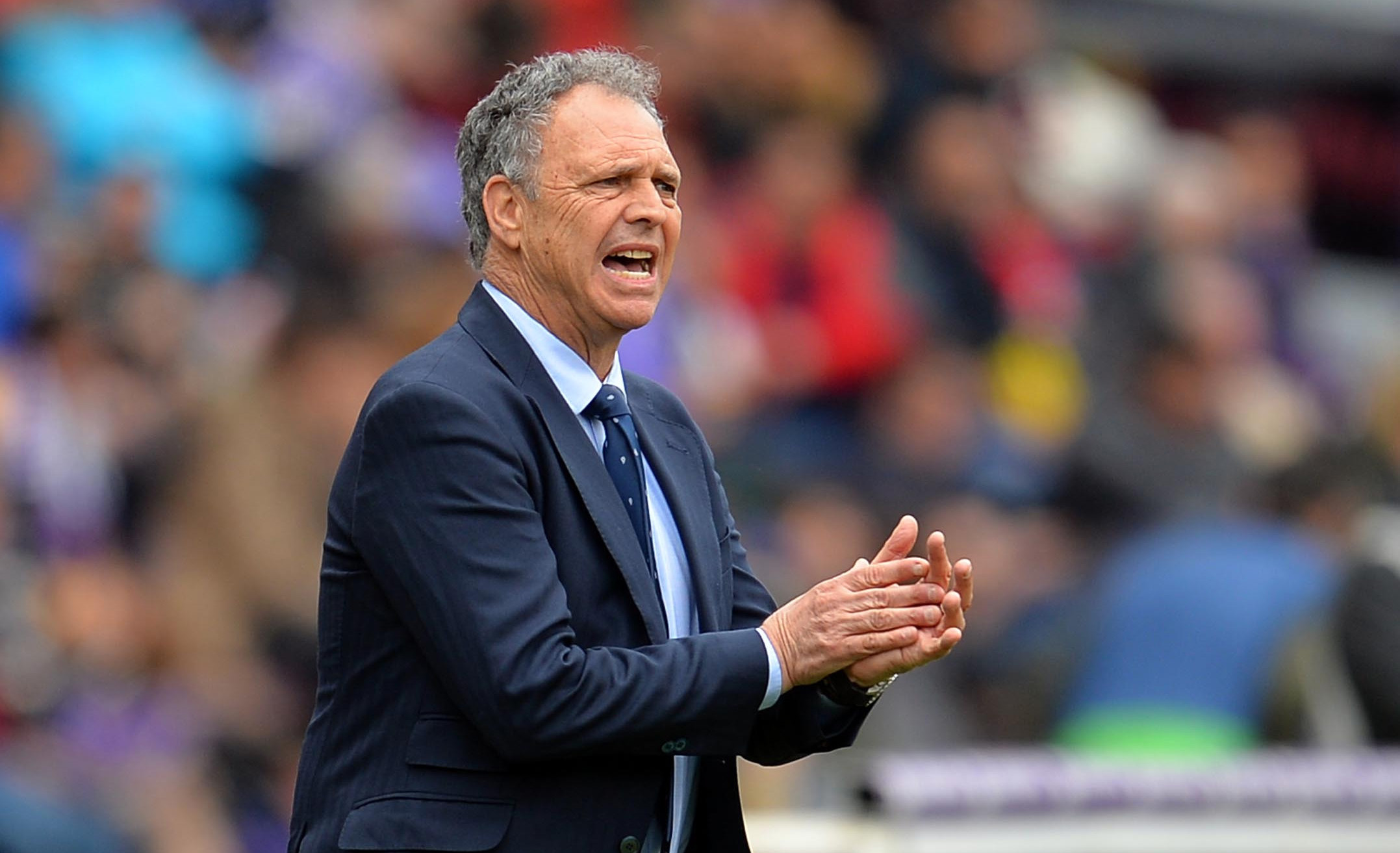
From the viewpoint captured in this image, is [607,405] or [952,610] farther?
[607,405]

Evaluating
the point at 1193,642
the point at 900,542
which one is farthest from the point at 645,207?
the point at 1193,642

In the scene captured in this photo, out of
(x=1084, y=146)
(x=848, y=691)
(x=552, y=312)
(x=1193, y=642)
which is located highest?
(x=1084, y=146)

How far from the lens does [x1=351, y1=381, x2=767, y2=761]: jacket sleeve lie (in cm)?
285

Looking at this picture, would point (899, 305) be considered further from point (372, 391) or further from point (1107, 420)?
point (372, 391)

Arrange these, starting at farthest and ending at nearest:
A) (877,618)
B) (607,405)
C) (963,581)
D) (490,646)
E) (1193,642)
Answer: (1193,642) < (607,405) < (963,581) < (877,618) < (490,646)

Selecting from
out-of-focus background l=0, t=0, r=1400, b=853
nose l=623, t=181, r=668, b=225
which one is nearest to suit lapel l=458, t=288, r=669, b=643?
nose l=623, t=181, r=668, b=225

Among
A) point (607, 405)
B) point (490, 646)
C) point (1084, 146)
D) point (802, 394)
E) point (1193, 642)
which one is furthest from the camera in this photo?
point (1084, 146)

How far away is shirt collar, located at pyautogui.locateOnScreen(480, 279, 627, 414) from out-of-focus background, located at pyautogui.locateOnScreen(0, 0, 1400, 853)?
2548 mm

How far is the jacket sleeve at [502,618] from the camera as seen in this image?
2.85 metres

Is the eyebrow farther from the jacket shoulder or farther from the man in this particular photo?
the jacket shoulder

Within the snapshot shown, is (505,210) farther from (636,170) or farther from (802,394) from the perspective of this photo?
(802,394)

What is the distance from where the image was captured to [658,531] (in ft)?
10.6

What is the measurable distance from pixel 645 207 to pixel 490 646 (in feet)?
2.27

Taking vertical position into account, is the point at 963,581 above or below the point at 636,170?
below
